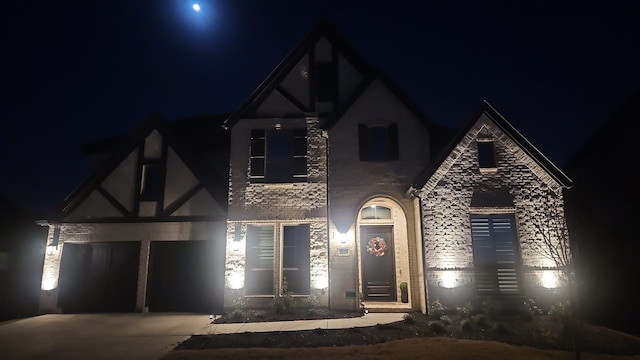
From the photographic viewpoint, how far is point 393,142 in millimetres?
13695

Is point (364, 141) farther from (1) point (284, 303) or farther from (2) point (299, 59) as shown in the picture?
(1) point (284, 303)

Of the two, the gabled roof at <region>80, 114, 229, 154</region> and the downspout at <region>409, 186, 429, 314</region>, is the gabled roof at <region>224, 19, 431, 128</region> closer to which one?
the downspout at <region>409, 186, 429, 314</region>

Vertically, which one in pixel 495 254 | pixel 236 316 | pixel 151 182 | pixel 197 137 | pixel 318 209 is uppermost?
pixel 197 137

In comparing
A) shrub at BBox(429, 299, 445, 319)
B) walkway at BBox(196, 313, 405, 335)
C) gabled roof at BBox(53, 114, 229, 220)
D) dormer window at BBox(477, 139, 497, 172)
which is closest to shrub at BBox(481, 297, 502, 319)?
shrub at BBox(429, 299, 445, 319)

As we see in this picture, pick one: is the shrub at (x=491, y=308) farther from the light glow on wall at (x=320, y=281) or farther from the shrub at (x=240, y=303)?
the shrub at (x=240, y=303)

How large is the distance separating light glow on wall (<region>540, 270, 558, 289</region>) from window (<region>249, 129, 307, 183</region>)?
26.0ft

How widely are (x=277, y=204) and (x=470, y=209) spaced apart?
20.6 feet

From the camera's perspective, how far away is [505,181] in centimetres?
1227

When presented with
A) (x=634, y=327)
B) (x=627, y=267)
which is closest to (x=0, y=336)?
(x=634, y=327)

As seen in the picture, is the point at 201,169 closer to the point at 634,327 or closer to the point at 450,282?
the point at 450,282

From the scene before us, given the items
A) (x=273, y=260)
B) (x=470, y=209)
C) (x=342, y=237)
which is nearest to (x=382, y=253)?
(x=342, y=237)

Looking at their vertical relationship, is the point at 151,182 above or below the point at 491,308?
above

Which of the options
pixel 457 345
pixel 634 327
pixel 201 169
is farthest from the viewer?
pixel 201 169

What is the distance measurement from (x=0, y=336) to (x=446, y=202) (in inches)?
502
